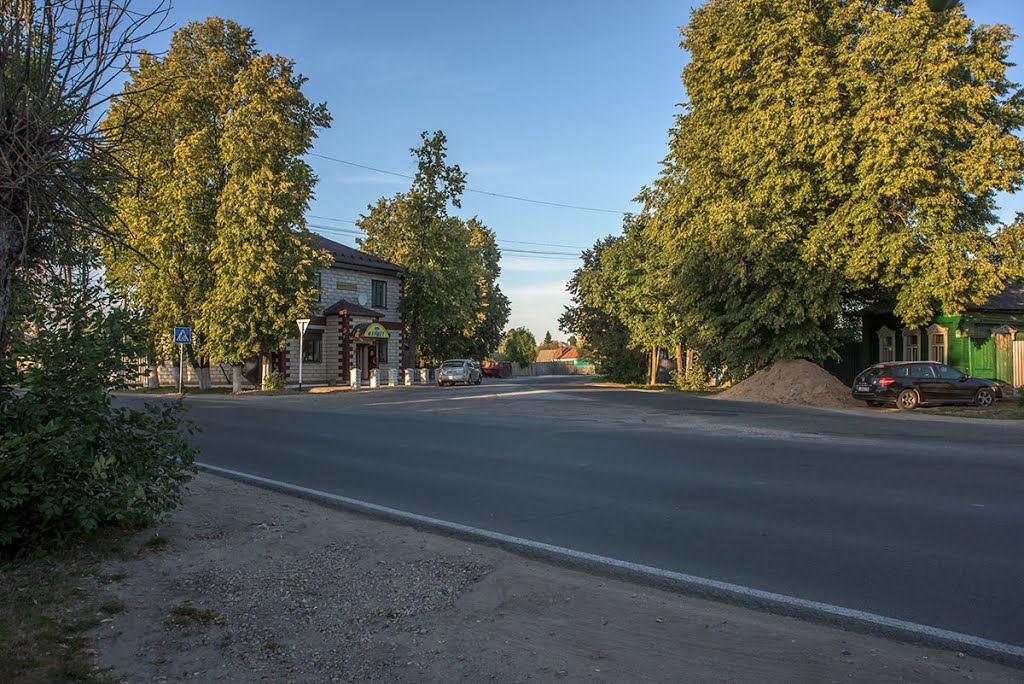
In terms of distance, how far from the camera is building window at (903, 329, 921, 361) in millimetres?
32312

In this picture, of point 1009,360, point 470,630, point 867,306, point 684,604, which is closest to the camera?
point 470,630

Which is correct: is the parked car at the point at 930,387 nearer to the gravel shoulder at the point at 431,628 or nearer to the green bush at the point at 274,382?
the gravel shoulder at the point at 431,628

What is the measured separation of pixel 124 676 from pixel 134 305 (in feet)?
11.8

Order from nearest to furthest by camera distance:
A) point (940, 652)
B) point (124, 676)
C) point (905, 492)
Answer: point (124, 676), point (940, 652), point (905, 492)

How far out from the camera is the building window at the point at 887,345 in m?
33.6

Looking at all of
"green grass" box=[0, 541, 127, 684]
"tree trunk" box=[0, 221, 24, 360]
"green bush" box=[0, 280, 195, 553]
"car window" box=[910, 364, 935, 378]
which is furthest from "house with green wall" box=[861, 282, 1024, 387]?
"tree trunk" box=[0, 221, 24, 360]

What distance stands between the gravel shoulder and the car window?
22396mm

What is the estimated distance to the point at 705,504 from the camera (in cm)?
773

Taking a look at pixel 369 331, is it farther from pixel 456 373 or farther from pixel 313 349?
pixel 456 373

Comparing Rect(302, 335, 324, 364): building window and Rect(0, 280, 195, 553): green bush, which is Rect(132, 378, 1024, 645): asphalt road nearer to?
Rect(0, 280, 195, 553): green bush

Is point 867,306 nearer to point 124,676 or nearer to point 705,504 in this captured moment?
point 705,504

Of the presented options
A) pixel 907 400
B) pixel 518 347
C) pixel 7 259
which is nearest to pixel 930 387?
pixel 907 400

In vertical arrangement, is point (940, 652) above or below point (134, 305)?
below

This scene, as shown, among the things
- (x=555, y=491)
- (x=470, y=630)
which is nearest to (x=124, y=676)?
(x=470, y=630)
